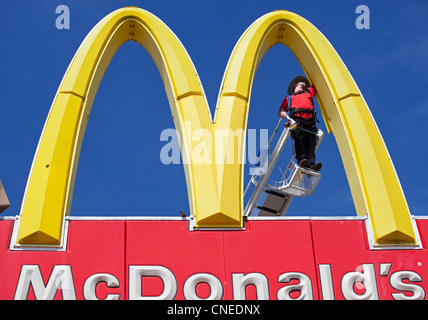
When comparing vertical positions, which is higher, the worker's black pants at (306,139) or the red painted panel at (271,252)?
the worker's black pants at (306,139)

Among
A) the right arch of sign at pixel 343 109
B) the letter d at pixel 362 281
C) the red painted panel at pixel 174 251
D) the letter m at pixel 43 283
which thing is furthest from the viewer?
the right arch of sign at pixel 343 109

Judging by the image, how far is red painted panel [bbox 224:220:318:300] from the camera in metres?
9.58

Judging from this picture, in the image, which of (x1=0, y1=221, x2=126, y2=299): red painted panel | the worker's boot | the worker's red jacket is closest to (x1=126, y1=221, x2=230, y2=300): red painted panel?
(x1=0, y1=221, x2=126, y2=299): red painted panel

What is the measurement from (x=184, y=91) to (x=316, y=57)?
2651 mm

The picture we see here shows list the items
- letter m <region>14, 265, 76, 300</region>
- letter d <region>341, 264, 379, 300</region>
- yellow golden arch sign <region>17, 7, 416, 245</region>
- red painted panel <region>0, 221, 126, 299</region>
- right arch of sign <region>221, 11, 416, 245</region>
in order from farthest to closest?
1. right arch of sign <region>221, 11, 416, 245</region>
2. yellow golden arch sign <region>17, 7, 416, 245</region>
3. letter d <region>341, 264, 379, 300</region>
4. red painted panel <region>0, 221, 126, 299</region>
5. letter m <region>14, 265, 76, 300</region>

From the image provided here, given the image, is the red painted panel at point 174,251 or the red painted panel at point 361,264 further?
the red painted panel at point 361,264

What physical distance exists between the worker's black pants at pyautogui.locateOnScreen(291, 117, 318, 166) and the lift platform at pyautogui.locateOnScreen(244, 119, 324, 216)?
147 millimetres

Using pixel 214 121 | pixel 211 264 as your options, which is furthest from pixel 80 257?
pixel 214 121

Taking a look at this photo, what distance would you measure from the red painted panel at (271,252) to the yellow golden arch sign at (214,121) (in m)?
0.31

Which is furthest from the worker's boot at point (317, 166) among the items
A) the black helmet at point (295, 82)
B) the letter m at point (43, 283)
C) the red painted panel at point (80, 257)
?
the letter m at point (43, 283)

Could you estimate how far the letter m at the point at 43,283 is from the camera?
29.9 feet

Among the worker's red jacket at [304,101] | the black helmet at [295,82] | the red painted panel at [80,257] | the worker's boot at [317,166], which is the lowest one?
the red painted panel at [80,257]

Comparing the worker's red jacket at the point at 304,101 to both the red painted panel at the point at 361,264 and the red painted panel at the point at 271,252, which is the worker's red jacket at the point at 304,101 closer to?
the red painted panel at the point at 361,264

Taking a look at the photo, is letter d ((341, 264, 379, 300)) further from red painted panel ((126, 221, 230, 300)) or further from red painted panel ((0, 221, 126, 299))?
red painted panel ((0, 221, 126, 299))
